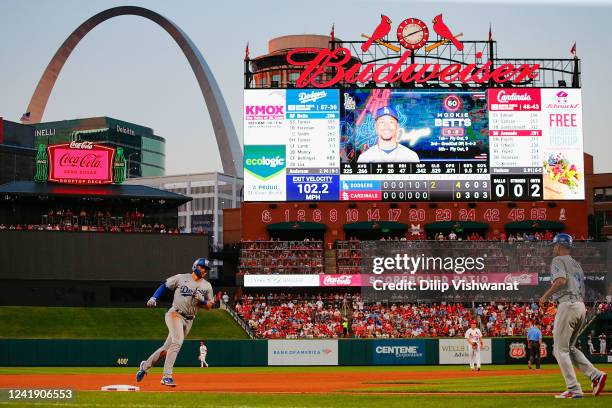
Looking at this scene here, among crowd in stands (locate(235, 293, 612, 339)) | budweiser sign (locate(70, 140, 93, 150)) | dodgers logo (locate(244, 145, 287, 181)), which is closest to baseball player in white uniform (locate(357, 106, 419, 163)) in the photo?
dodgers logo (locate(244, 145, 287, 181))

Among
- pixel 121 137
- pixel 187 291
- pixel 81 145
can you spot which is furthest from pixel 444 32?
pixel 121 137

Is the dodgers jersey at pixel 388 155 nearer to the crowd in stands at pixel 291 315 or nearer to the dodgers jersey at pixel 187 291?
the crowd in stands at pixel 291 315

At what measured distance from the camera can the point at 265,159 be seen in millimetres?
53938

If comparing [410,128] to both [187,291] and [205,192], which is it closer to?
[187,291]

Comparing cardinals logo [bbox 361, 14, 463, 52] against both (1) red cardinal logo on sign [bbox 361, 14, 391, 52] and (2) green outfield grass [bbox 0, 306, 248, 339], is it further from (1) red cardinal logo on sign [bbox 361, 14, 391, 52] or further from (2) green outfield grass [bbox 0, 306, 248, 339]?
(2) green outfield grass [bbox 0, 306, 248, 339]

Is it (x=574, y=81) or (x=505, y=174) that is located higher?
(x=574, y=81)

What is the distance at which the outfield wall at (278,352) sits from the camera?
3784 cm

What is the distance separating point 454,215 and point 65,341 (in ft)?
86.3

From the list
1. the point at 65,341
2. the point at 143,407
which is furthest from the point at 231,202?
the point at 143,407

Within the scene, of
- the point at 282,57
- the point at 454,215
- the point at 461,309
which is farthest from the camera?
the point at 282,57

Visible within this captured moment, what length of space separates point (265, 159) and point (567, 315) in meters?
40.8

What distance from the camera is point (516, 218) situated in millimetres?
55812

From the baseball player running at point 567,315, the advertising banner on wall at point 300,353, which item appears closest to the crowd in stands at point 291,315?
the advertising banner on wall at point 300,353

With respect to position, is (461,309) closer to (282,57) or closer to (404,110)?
(404,110)
